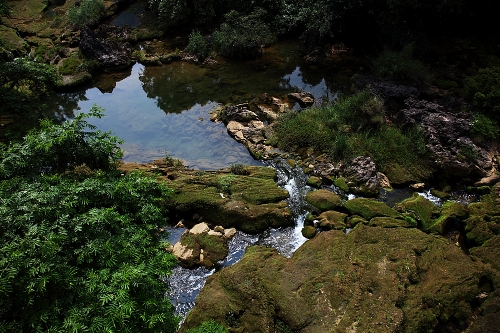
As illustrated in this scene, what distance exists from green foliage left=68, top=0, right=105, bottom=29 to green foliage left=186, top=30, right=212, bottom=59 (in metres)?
8.03

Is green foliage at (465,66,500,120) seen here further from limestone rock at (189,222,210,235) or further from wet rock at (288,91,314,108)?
limestone rock at (189,222,210,235)

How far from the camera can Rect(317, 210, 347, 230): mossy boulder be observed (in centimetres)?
1044

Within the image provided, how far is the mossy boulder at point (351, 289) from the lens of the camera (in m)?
7.59

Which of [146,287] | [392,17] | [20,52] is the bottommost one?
[20,52]

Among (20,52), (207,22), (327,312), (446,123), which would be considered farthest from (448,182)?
(20,52)

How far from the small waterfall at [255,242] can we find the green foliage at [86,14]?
60.9 feet

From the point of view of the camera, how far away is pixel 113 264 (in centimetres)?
648

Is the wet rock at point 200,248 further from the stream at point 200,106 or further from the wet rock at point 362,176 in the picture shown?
the wet rock at point 362,176

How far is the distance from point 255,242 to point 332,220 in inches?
94.5

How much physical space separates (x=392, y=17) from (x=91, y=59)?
53.2 ft

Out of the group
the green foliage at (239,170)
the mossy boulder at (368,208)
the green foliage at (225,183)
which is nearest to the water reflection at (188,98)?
the green foliage at (239,170)

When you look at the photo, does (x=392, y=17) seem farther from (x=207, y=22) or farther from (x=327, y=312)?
(x=327, y=312)

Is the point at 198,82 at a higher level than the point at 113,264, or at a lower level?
lower

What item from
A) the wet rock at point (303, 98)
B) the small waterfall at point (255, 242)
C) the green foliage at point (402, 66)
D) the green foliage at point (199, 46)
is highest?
the green foliage at point (402, 66)
